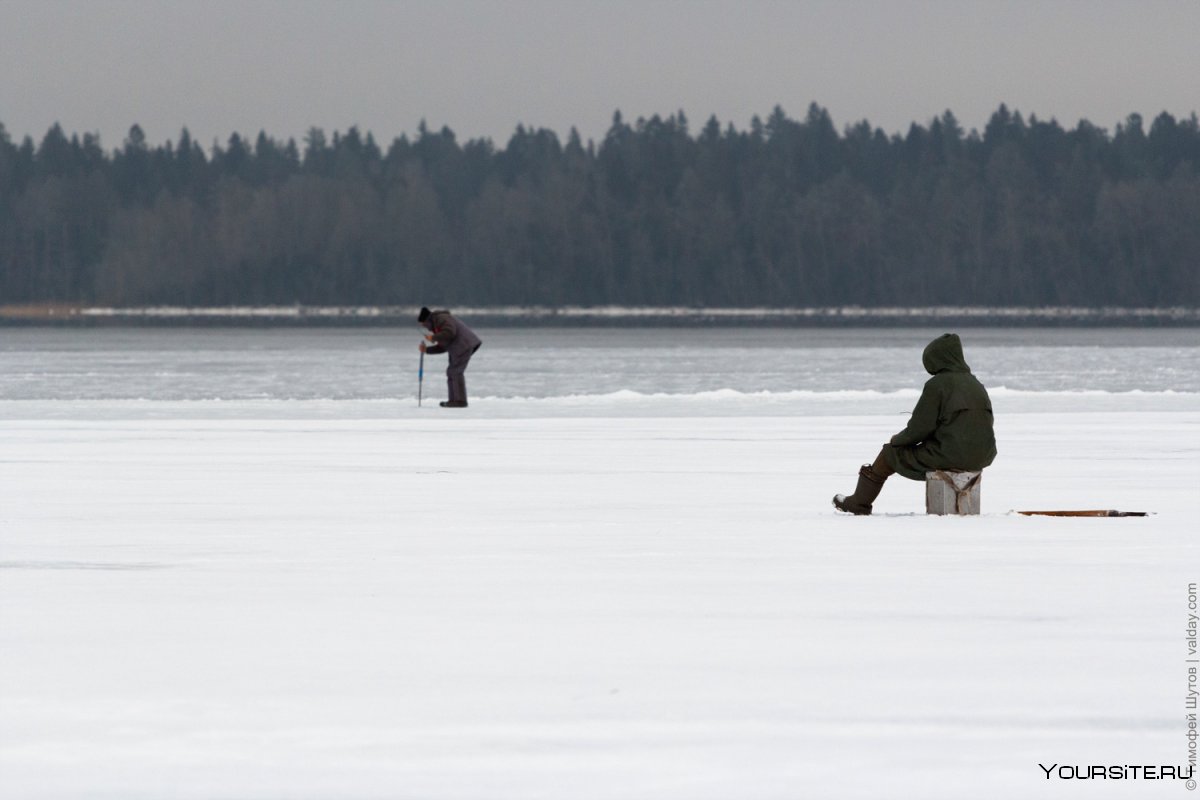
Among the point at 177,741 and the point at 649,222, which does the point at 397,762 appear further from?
the point at 649,222

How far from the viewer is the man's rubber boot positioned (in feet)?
40.1

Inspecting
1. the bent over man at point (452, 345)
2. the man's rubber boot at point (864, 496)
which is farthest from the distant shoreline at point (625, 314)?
the man's rubber boot at point (864, 496)

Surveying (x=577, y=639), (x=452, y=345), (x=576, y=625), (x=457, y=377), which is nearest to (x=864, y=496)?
(x=576, y=625)

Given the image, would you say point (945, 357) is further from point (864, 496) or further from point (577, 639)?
point (577, 639)

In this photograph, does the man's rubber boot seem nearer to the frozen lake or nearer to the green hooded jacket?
the frozen lake

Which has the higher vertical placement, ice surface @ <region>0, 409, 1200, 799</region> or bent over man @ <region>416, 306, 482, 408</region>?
bent over man @ <region>416, 306, 482, 408</region>

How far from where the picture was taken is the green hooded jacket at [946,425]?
461 inches

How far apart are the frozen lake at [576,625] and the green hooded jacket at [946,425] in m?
0.36

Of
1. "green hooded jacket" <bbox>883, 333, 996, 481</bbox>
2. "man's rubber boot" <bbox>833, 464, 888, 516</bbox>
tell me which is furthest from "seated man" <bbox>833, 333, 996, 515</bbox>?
"man's rubber boot" <bbox>833, 464, 888, 516</bbox>

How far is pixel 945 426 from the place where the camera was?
11.8 metres

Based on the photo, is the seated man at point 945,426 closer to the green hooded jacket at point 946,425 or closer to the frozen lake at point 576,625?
the green hooded jacket at point 946,425

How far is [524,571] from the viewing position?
9.59 metres

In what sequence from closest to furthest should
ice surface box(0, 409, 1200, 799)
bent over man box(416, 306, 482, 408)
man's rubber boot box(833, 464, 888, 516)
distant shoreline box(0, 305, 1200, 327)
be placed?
ice surface box(0, 409, 1200, 799) < man's rubber boot box(833, 464, 888, 516) < bent over man box(416, 306, 482, 408) < distant shoreline box(0, 305, 1200, 327)

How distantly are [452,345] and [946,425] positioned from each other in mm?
14889
